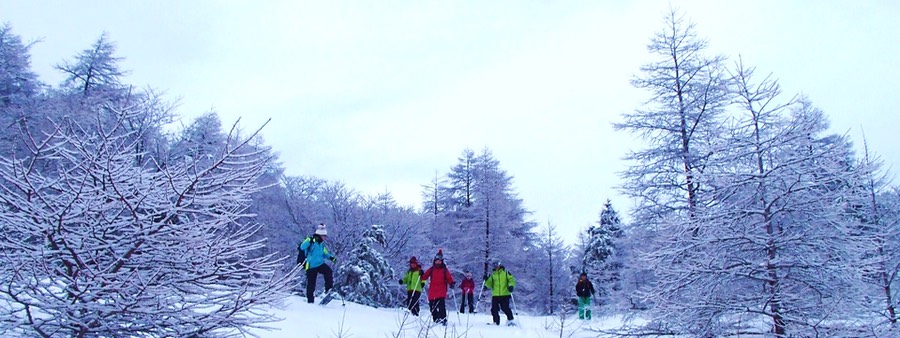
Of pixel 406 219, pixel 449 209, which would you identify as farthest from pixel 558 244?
pixel 406 219

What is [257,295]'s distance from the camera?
3324 millimetres

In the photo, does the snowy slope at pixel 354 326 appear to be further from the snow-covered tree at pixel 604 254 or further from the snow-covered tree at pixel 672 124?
the snow-covered tree at pixel 604 254

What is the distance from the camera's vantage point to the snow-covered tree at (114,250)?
9.84 ft

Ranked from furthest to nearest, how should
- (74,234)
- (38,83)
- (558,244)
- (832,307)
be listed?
(558,244)
(38,83)
(832,307)
(74,234)

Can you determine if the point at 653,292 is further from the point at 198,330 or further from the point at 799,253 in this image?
the point at 198,330

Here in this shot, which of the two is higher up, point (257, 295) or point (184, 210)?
point (184, 210)

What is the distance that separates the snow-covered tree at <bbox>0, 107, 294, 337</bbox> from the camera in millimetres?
3000

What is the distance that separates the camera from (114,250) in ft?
10.7

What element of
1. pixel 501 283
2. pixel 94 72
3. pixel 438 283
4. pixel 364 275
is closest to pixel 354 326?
pixel 438 283

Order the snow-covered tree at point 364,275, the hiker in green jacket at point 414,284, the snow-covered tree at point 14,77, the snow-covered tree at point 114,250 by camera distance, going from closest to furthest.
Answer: the snow-covered tree at point 114,250
the hiker in green jacket at point 414,284
the snow-covered tree at point 364,275
the snow-covered tree at point 14,77

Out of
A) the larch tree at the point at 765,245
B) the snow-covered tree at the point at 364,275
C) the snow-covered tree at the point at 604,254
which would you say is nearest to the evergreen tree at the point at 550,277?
the snow-covered tree at the point at 604,254

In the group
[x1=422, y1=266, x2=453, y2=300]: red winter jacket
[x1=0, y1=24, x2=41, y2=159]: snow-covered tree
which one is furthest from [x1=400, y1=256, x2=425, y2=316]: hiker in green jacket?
[x1=0, y1=24, x2=41, y2=159]: snow-covered tree

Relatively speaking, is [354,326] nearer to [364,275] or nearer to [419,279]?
[419,279]

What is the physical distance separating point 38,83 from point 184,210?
2841cm
